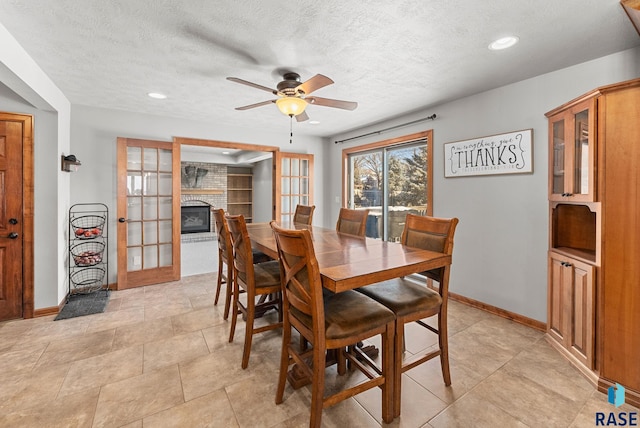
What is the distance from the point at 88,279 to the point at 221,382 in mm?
3072

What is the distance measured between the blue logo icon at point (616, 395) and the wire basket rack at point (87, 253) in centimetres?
481

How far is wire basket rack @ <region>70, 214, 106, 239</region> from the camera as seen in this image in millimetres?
3377

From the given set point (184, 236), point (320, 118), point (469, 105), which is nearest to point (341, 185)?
point (320, 118)

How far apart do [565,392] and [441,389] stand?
0.78m

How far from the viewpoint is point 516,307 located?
2.85 meters

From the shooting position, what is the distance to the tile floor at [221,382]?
161 centimetres

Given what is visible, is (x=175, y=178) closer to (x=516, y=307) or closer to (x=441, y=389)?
(x=441, y=389)

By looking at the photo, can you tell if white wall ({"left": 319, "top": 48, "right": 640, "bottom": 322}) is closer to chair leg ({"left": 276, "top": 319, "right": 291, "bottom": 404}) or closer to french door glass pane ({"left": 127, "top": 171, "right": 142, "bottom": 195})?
chair leg ({"left": 276, "top": 319, "right": 291, "bottom": 404})

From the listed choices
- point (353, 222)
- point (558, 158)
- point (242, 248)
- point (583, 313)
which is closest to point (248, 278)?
point (242, 248)

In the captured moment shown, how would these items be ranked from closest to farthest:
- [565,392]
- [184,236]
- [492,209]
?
[565,392], [492,209], [184,236]

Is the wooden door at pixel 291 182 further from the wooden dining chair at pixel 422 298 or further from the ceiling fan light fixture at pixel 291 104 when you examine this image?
the wooden dining chair at pixel 422 298

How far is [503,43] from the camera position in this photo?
Answer: 2.11 metres

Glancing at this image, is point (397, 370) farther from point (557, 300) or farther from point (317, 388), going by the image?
point (557, 300)

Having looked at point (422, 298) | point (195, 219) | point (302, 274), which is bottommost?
point (422, 298)
